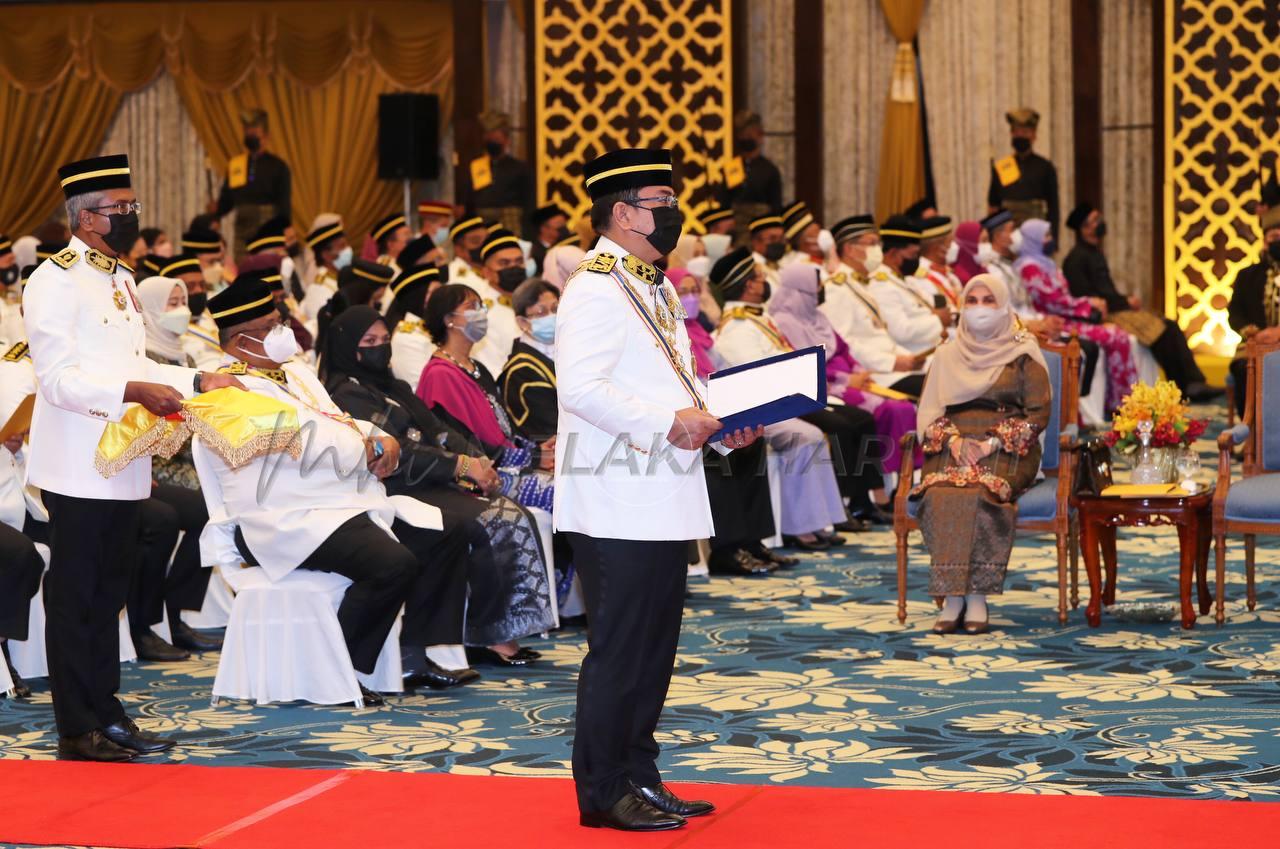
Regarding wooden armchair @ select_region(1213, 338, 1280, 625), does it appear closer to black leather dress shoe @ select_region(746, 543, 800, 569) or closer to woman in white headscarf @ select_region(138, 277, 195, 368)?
black leather dress shoe @ select_region(746, 543, 800, 569)

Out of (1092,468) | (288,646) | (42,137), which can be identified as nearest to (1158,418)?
(1092,468)

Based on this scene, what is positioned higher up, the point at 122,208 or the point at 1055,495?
the point at 122,208

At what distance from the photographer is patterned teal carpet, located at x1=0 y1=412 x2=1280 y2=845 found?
181 inches

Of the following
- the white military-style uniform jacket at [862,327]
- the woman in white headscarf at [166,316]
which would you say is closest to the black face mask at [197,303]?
the woman in white headscarf at [166,316]

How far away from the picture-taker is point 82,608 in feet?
15.6

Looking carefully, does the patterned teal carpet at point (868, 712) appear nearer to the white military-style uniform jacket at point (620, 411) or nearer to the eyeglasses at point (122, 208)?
the white military-style uniform jacket at point (620, 411)

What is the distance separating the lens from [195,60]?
1642 cm

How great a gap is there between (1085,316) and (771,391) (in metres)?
8.71

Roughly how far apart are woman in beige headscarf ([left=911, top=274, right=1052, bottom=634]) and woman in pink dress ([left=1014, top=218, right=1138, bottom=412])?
517cm

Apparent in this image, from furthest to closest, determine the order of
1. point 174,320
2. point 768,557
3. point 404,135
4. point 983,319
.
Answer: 1. point 404,135
2. point 768,557
3. point 174,320
4. point 983,319

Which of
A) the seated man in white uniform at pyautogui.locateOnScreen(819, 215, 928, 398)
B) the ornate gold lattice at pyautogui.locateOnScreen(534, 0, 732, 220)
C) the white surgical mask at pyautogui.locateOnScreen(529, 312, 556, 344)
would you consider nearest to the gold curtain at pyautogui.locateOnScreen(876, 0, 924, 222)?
the ornate gold lattice at pyautogui.locateOnScreen(534, 0, 732, 220)

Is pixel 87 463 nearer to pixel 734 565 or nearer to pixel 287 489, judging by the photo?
pixel 287 489

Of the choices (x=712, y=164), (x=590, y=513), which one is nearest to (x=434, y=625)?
(x=590, y=513)

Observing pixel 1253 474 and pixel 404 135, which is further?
pixel 404 135
